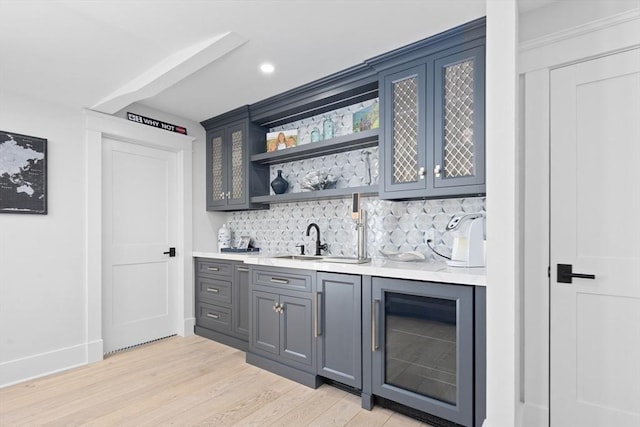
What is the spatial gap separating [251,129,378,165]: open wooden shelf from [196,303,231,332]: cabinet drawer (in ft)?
5.29

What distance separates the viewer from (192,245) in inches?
154

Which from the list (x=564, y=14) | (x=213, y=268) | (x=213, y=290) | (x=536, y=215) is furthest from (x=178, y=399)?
(x=564, y=14)

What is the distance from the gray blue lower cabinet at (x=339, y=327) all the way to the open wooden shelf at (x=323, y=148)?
1133 mm

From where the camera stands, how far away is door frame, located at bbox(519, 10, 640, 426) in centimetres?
195

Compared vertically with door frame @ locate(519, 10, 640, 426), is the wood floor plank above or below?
below

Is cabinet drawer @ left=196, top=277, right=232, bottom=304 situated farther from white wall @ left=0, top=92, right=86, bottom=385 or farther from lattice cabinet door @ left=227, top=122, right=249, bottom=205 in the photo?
white wall @ left=0, top=92, right=86, bottom=385

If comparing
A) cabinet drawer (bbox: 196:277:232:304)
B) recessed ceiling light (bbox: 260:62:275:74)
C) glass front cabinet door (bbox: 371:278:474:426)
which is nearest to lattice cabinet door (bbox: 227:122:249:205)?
cabinet drawer (bbox: 196:277:232:304)

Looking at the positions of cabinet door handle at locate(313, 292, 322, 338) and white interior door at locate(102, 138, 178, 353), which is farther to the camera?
white interior door at locate(102, 138, 178, 353)

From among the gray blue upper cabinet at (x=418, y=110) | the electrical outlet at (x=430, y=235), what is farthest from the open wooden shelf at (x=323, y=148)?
the electrical outlet at (x=430, y=235)

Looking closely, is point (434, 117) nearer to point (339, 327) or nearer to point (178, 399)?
point (339, 327)

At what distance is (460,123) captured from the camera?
86.4 inches

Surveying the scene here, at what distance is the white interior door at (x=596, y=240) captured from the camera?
68.3 inches

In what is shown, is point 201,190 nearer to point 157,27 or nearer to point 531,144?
point 157,27

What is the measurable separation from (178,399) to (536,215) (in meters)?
2.64
